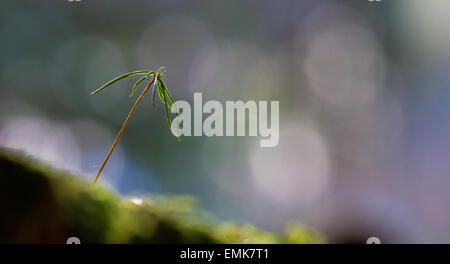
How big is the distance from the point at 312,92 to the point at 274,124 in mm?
832

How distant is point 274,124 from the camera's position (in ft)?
3.19

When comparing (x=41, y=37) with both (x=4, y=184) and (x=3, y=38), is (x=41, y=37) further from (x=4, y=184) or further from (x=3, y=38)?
(x=4, y=184)

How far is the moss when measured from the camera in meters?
0.27

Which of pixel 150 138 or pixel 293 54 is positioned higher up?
pixel 293 54

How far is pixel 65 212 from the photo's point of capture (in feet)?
0.89

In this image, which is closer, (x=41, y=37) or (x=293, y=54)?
(x=41, y=37)

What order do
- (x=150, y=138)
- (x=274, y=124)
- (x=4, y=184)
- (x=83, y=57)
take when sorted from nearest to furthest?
(x=4, y=184) → (x=274, y=124) → (x=83, y=57) → (x=150, y=138)

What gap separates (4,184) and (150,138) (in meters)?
1.37

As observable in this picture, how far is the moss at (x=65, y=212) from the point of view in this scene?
0.27 metres

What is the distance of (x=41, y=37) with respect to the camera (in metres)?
1.39

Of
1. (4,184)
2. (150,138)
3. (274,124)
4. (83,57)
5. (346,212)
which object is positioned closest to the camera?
(4,184)
